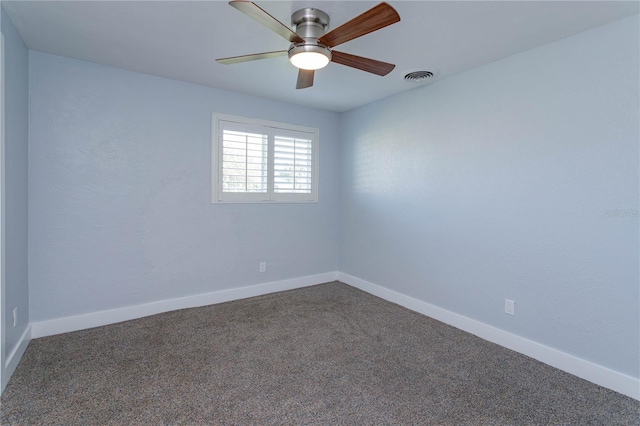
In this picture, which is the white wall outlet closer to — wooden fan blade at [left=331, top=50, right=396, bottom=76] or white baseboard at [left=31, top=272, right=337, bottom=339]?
wooden fan blade at [left=331, top=50, right=396, bottom=76]

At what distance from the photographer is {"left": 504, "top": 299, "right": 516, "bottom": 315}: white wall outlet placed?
264 centimetres

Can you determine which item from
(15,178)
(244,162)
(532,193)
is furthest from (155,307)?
(532,193)

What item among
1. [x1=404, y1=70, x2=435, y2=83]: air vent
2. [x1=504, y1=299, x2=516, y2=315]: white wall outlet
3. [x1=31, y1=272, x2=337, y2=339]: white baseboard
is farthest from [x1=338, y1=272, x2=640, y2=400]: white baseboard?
[x1=404, y1=70, x2=435, y2=83]: air vent

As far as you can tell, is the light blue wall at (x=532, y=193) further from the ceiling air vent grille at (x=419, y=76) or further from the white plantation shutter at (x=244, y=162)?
the white plantation shutter at (x=244, y=162)

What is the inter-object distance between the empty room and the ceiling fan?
0.05ft

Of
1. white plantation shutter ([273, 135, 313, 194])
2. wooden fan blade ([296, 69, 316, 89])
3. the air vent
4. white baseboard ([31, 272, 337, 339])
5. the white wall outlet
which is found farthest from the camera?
white plantation shutter ([273, 135, 313, 194])

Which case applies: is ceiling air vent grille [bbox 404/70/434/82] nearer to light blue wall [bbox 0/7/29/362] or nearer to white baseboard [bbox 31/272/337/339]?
white baseboard [bbox 31/272/337/339]

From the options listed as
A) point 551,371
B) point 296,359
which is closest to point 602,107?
point 551,371

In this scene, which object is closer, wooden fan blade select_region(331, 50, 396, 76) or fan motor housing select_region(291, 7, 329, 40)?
fan motor housing select_region(291, 7, 329, 40)

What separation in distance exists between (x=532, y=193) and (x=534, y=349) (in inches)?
47.0

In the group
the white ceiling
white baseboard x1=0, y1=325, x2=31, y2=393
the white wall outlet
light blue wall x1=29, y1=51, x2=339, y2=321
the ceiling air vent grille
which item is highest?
the ceiling air vent grille

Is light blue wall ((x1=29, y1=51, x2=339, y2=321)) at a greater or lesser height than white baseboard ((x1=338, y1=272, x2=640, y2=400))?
greater

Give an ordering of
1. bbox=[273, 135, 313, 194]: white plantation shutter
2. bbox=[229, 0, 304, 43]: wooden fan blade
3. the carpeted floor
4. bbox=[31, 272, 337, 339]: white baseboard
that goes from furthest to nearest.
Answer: bbox=[273, 135, 313, 194]: white plantation shutter < bbox=[31, 272, 337, 339]: white baseboard < the carpeted floor < bbox=[229, 0, 304, 43]: wooden fan blade

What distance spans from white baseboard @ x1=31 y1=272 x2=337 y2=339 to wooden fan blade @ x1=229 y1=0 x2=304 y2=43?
9.03ft
